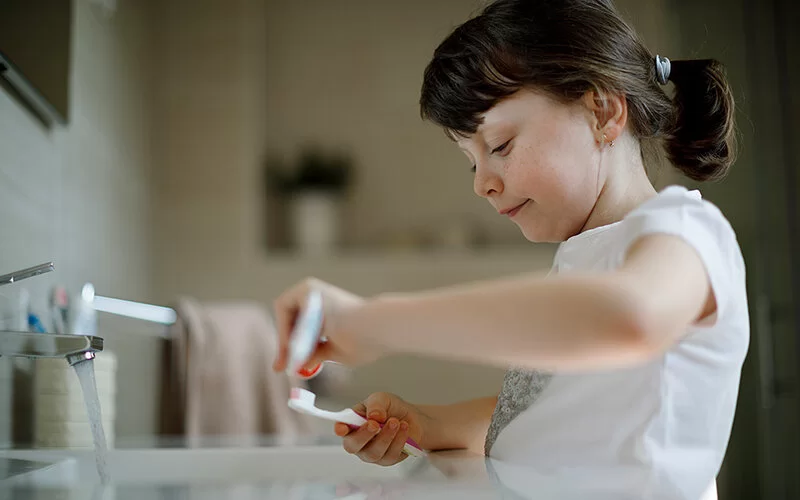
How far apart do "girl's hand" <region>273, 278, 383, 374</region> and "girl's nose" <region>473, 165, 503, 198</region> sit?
0.99 feet

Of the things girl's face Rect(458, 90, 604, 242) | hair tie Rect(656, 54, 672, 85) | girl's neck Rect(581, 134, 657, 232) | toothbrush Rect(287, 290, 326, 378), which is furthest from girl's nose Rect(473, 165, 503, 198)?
toothbrush Rect(287, 290, 326, 378)

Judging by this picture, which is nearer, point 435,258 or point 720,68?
point 720,68

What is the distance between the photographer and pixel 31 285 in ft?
4.33

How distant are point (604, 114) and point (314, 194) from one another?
7.39 feet

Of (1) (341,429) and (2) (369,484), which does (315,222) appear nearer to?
(1) (341,429)

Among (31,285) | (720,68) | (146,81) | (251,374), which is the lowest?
(251,374)

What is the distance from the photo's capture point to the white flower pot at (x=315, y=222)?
3026mm

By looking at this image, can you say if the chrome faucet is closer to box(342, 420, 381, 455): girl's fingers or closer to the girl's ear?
box(342, 420, 381, 455): girl's fingers

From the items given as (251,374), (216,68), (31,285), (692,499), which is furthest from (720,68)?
(216,68)

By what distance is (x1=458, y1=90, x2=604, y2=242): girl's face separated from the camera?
0.84 m

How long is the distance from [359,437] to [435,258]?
82.3 inches

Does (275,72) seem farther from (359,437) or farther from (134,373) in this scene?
(359,437)

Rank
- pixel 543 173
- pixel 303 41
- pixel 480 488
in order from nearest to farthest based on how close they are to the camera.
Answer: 1. pixel 480 488
2. pixel 543 173
3. pixel 303 41

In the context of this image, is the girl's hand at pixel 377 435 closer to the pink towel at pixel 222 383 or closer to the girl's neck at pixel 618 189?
the girl's neck at pixel 618 189
